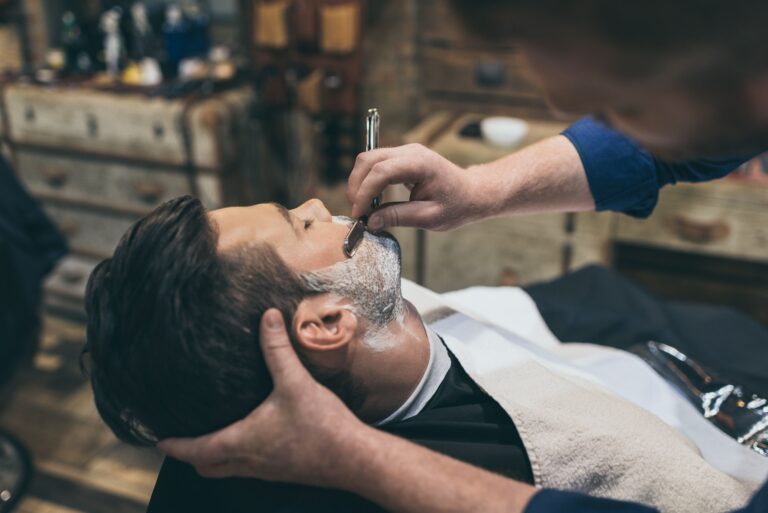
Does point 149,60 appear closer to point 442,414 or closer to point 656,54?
point 442,414

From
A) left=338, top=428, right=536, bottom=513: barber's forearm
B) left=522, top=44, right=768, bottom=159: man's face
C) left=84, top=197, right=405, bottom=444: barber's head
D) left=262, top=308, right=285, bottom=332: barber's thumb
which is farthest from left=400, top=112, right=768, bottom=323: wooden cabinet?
left=522, top=44, right=768, bottom=159: man's face

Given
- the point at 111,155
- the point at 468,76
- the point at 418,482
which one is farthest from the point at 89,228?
the point at 418,482

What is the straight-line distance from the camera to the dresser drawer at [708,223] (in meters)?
2.28

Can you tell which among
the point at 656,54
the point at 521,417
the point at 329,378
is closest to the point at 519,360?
the point at 521,417

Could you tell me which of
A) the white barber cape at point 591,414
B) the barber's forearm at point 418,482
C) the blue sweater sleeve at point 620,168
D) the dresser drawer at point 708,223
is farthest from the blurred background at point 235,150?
the barber's forearm at point 418,482

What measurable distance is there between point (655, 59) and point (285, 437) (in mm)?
605

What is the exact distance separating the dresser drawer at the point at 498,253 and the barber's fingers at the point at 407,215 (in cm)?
126

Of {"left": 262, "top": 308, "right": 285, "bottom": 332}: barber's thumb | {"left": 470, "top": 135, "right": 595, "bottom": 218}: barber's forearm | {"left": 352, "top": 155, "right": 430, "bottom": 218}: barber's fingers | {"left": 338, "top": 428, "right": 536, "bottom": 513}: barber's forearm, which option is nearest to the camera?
{"left": 338, "top": 428, "right": 536, "bottom": 513}: barber's forearm

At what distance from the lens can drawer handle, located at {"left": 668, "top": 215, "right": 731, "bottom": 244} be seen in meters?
2.32

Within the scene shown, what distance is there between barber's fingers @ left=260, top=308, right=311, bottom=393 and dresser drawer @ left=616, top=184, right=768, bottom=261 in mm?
1758

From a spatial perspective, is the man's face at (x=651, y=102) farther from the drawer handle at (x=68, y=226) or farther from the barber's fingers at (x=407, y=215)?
the drawer handle at (x=68, y=226)

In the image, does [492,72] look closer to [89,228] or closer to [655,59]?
[89,228]

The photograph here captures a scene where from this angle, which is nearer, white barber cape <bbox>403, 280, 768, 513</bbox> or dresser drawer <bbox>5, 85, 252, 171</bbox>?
white barber cape <bbox>403, 280, 768, 513</bbox>

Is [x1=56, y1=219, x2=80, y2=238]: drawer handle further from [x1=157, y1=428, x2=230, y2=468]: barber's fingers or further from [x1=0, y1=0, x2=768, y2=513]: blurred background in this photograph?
[x1=157, y1=428, x2=230, y2=468]: barber's fingers
